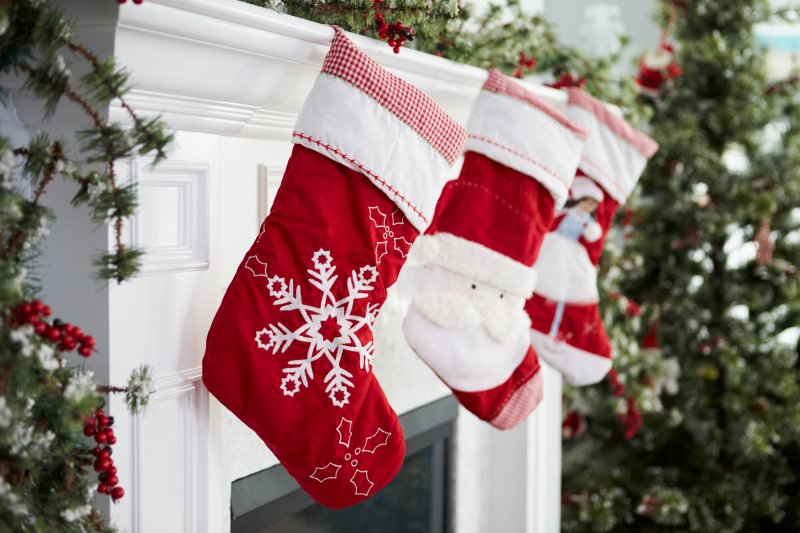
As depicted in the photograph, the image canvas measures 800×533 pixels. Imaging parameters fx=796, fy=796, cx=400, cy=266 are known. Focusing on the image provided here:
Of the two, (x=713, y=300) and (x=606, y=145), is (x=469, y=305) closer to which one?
(x=606, y=145)

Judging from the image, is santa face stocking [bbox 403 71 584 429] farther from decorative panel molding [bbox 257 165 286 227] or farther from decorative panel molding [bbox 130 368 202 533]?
decorative panel molding [bbox 130 368 202 533]

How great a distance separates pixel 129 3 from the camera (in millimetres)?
752

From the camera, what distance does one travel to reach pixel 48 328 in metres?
0.70

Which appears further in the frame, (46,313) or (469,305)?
(469,305)

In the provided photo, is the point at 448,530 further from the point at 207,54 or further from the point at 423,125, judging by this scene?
the point at 207,54

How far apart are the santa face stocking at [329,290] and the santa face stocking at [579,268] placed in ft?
2.36

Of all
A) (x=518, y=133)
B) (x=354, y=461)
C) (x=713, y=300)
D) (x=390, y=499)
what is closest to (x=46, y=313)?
(x=354, y=461)

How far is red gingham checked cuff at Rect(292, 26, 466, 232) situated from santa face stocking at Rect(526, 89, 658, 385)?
0.69m

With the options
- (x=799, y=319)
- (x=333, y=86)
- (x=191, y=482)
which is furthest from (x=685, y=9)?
(x=191, y=482)

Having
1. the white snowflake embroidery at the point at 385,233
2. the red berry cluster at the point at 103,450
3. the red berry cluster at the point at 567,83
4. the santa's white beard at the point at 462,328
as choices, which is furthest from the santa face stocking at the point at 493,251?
the red berry cluster at the point at 103,450

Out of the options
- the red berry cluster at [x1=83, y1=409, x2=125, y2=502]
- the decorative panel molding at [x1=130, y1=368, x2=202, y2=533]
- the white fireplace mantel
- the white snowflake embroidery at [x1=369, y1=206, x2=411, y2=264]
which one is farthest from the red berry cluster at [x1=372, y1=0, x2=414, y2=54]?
the red berry cluster at [x1=83, y1=409, x2=125, y2=502]

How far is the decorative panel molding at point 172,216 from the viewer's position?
915mm

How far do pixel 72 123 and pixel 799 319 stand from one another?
2467 mm

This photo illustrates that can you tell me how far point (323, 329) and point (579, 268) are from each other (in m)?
0.86
